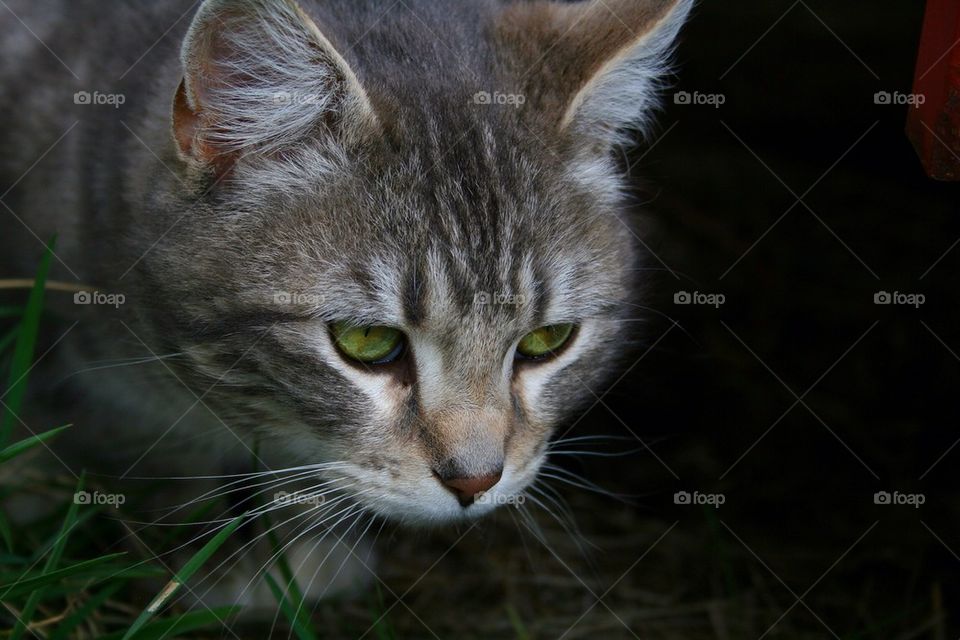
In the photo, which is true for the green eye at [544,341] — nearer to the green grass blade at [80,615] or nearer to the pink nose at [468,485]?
the pink nose at [468,485]

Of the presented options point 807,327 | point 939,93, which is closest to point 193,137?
point 939,93

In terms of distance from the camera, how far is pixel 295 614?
89.8 inches

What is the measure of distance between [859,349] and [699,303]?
553 millimetres

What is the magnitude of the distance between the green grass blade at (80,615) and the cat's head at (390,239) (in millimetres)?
489

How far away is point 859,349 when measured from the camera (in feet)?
11.5

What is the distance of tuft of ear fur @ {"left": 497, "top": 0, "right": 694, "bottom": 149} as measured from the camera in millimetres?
2184

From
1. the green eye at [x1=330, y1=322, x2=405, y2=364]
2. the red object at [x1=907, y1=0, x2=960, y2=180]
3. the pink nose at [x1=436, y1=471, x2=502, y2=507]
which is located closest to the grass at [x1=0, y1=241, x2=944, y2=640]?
the pink nose at [x1=436, y1=471, x2=502, y2=507]

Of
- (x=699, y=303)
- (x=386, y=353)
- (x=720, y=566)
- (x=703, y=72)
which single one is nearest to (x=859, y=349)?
(x=699, y=303)

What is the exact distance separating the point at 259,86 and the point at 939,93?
4.79ft

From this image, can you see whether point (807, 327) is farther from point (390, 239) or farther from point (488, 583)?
point (390, 239)

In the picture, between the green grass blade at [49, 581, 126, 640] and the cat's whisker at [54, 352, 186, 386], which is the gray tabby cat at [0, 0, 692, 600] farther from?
the green grass blade at [49, 581, 126, 640]

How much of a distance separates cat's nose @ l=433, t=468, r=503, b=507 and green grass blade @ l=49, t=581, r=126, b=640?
85cm

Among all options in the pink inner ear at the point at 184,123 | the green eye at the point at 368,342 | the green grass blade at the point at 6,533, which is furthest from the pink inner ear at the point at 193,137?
the green grass blade at the point at 6,533

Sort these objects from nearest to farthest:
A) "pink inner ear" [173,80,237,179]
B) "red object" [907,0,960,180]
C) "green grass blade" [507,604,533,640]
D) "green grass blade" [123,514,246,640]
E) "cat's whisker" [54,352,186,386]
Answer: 1. "pink inner ear" [173,80,237,179]
2. "green grass blade" [123,514,246,640]
3. "red object" [907,0,960,180]
4. "cat's whisker" [54,352,186,386]
5. "green grass blade" [507,604,533,640]
